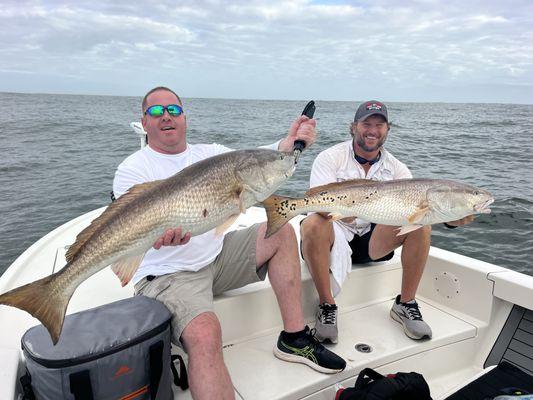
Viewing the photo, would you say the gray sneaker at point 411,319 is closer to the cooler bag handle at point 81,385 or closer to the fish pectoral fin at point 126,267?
the fish pectoral fin at point 126,267

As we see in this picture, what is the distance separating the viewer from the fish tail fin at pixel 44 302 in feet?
7.08

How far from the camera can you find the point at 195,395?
244 cm

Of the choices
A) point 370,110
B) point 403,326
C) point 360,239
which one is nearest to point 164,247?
point 360,239

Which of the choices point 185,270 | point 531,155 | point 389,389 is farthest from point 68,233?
point 531,155

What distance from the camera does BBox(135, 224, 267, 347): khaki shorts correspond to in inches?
109

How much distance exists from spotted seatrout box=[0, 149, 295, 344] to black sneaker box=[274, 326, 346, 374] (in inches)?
47.0

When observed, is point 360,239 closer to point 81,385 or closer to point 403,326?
point 403,326

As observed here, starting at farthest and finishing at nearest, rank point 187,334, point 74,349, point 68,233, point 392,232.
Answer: point 68,233
point 392,232
point 187,334
point 74,349

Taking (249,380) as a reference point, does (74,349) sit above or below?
above

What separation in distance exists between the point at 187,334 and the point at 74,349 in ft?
2.17

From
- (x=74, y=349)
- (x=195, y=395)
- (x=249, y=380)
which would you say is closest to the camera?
(x=74, y=349)

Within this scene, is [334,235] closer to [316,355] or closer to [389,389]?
[316,355]

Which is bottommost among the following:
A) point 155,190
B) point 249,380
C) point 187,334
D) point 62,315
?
point 249,380

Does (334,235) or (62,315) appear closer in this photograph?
(62,315)
